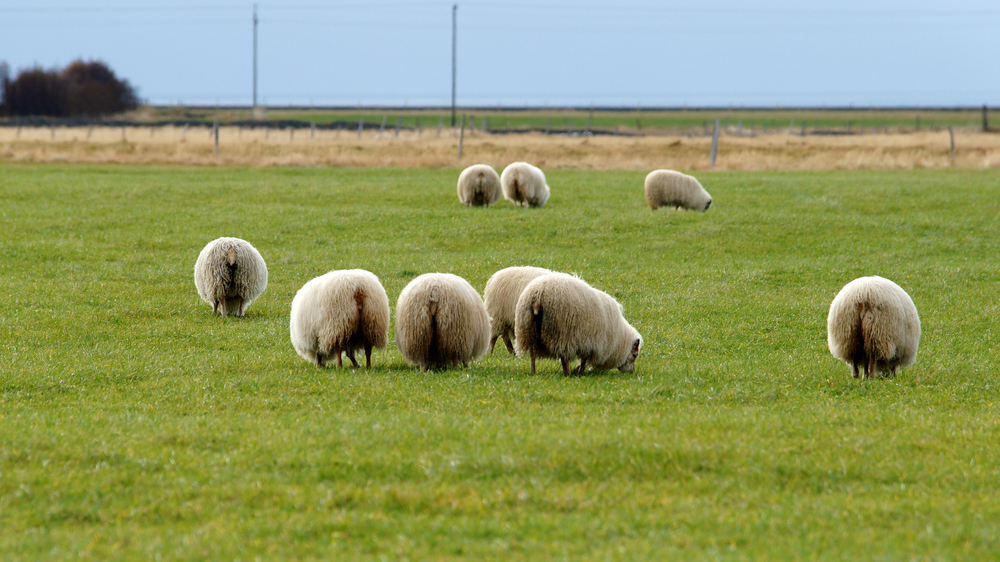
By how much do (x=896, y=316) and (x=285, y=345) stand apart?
24.6ft

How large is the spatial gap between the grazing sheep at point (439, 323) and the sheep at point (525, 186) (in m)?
16.1

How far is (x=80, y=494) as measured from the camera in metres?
6.13

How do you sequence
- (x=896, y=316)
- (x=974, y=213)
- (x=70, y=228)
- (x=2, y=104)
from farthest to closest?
(x=2, y=104) → (x=974, y=213) → (x=70, y=228) → (x=896, y=316)

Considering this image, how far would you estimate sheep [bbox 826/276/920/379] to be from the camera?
9828mm

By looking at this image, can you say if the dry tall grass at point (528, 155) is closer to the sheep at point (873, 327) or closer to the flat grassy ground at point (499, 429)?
the flat grassy ground at point (499, 429)

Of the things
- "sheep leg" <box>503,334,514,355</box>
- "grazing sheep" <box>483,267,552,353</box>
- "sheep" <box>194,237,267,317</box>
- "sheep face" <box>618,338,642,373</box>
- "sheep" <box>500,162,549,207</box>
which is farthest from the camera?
"sheep" <box>500,162,549,207</box>

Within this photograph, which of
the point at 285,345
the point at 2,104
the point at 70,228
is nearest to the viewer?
the point at 285,345

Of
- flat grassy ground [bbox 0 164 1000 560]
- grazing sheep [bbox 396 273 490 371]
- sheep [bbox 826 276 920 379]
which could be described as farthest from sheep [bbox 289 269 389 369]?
sheep [bbox 826 276 920 379]

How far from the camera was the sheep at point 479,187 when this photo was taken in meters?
25.8

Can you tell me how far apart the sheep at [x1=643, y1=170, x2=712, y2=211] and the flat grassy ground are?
19.3 ft

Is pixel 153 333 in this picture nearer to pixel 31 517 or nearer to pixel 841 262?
pixel 31 517

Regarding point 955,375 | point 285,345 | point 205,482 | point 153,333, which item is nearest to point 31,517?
point 205,482

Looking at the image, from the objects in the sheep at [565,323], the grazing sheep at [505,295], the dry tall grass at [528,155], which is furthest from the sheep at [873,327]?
the dry tall grass at [528,155]

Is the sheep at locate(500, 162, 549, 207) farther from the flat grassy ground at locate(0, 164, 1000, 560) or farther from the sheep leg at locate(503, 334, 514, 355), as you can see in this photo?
the sheep leg at locate(503, 334, 514, 355)
